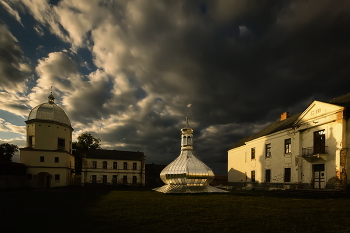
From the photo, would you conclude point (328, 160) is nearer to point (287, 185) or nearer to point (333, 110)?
point (333, 110)

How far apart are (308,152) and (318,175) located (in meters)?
2.21

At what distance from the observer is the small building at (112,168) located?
151ft

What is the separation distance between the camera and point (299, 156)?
76.2 ft

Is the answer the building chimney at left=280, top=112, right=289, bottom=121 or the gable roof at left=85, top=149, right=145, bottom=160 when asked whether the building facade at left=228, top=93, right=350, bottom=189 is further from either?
the gable roof at left=85, top=149, right=145, bottom=160

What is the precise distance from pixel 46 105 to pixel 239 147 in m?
32.4

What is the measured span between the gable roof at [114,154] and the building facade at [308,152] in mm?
26717

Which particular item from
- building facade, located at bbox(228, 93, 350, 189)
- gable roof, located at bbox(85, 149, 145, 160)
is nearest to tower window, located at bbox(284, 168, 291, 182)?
building facade, located at bbox(228, 93, 350, 189)

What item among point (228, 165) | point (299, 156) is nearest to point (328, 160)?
point (299, 156)

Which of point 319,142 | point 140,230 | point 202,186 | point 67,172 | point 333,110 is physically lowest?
point 67,172

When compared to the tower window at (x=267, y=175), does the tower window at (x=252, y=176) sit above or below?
below

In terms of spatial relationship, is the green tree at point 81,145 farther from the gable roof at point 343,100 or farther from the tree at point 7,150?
the gable roof at point 343,100

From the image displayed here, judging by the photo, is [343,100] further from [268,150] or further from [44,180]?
[44,180]

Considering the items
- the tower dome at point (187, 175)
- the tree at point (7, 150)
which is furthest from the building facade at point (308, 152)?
the tree at point (7, 150)

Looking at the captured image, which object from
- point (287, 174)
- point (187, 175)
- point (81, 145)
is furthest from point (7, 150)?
point (287, 174)
